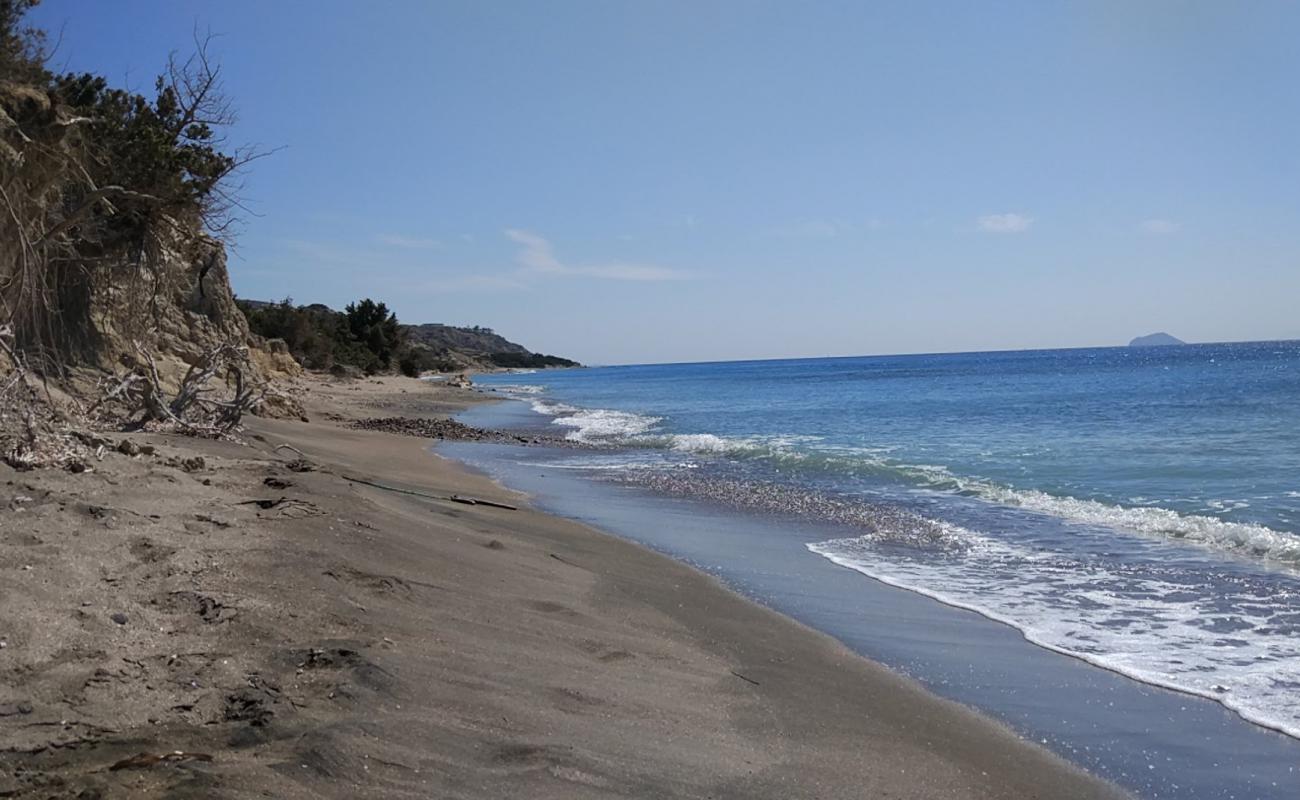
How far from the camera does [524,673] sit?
455 cm

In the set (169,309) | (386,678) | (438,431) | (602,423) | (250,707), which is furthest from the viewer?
(602,423)

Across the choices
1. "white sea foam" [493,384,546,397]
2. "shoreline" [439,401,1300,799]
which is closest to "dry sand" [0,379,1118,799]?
"shoreline" [439,401,1300,799]

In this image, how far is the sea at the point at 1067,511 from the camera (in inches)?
250

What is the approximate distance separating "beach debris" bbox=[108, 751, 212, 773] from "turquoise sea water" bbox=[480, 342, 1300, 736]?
5.19 metres

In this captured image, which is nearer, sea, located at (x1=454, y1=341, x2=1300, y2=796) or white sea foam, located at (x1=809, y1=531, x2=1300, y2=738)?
white sea foam, located at (x1=809, y1=531, x2=1300, y2=738)

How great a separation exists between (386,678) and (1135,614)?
5.81 metres

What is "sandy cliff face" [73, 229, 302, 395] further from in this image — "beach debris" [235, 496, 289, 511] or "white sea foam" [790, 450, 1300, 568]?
"white sea foam" [790, 450, 1300, 568]

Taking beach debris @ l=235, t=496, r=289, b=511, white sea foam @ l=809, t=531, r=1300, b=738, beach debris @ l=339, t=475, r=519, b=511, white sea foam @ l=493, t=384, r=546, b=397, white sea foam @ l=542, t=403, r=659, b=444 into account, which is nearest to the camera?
white sea foam @ l=809, t=531, r=1300, b=738

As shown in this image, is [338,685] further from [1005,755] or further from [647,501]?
[647,501]

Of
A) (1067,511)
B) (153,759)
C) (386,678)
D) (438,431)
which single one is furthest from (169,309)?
(153,759)

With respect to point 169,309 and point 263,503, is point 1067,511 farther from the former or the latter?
point 169,309

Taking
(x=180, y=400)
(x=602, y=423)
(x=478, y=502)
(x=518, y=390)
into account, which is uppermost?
(x=180, y=400)

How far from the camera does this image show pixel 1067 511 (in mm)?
11953

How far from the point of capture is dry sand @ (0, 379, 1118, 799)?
326cm
